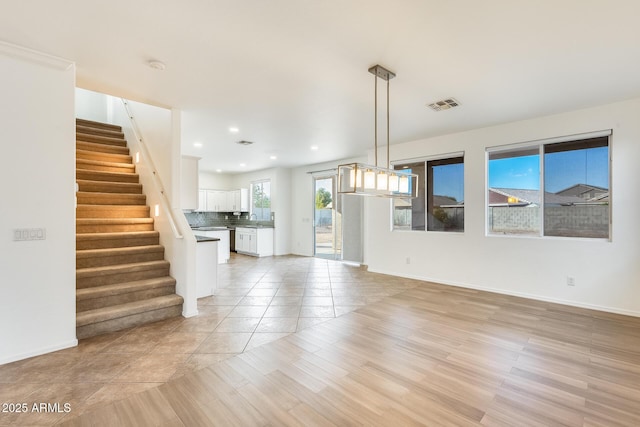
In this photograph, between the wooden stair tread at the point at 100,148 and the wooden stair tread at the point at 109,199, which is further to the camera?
the wooden stair tread at the point at 100,148

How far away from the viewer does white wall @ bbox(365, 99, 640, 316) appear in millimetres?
3777

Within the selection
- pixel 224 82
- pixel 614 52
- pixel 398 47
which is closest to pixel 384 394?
pixel 398 47

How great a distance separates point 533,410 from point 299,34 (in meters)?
3.26

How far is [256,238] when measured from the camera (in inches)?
342

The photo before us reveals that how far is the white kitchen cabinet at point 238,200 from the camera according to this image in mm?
10008

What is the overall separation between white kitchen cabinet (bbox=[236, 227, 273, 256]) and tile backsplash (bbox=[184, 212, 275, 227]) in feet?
1.72

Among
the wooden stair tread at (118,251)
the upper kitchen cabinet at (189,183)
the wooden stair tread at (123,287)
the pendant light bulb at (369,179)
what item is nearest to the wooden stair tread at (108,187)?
the upper kitchen cabinet at (189,183)

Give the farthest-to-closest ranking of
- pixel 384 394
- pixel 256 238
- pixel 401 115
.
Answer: pixel 256 238
pixel 401 115
pixel 384 394

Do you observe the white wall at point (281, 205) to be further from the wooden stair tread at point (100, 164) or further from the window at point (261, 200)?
Answer: the wooden stair tread at point (100, 164)

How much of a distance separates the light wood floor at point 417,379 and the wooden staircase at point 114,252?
4.85ft

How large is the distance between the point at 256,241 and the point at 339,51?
6809 millimetres

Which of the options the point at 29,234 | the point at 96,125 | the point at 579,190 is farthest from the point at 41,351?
the point at 579,190

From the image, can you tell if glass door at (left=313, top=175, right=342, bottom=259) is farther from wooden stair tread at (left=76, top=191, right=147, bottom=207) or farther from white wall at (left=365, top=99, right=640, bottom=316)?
wooden stair tread at (left=76, top=191, right=147, bottom=207)

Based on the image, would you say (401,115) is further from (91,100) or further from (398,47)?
(91,100)
